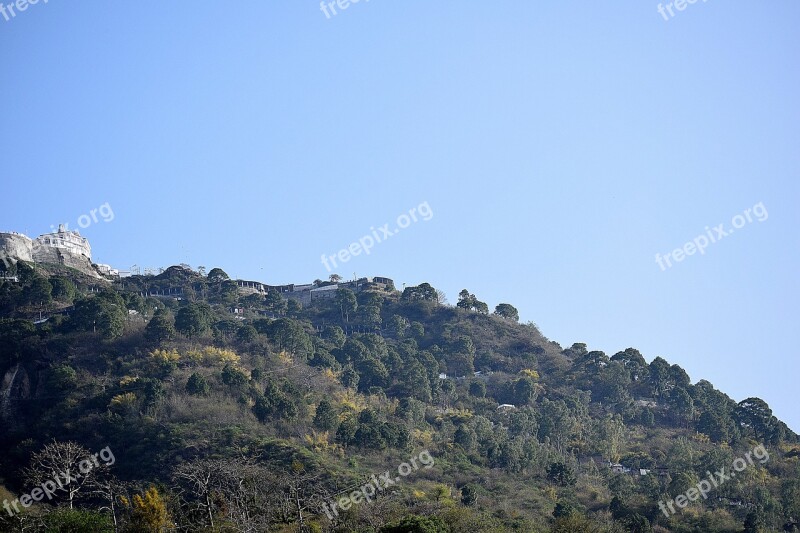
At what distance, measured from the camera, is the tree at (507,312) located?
11106cm

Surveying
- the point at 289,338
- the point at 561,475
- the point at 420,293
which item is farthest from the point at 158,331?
the point at 420,293

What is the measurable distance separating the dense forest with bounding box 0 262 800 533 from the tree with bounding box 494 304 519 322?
9612mm

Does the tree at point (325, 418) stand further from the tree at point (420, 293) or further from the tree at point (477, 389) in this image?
the tree at point (420, 293)

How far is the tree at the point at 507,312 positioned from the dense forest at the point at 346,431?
961 centimetres

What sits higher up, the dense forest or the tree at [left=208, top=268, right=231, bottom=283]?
the tree at [left=208, top=268, right=231, bottom=283]

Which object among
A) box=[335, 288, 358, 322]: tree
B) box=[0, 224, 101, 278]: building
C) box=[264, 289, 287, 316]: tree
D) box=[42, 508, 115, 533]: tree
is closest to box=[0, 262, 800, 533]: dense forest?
box=[42, 508, 115, 533]: tree

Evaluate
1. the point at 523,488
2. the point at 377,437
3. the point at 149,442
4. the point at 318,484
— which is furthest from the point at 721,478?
the point at 149,442

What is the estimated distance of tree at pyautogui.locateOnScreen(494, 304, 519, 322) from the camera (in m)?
111

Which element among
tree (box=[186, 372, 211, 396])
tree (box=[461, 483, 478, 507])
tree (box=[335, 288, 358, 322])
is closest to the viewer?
tree (box=[461, 483, 478, 507])

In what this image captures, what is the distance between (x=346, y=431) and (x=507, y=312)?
52.7 meters

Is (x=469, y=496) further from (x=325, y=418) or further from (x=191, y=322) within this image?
(x=191, y=322)

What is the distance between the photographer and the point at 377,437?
6175 centimetres

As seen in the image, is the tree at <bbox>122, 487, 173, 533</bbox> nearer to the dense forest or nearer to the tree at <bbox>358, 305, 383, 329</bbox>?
the dense forest

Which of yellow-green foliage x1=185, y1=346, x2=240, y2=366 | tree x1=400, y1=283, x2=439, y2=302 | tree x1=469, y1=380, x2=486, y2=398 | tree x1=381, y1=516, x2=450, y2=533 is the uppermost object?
tree x1=400, y1=283, x2=439, y2=302
